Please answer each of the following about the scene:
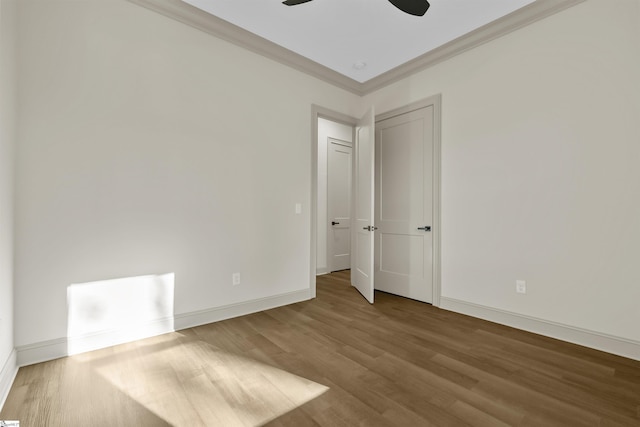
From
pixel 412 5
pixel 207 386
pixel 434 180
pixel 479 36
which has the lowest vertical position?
pixel 207 386

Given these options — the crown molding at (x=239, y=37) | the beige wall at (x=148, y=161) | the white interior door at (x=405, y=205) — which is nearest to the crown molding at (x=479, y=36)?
the white interior door at (x=405, y=205)

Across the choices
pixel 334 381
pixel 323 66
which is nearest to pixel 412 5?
pixel 323 66

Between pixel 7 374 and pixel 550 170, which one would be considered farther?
pixel 550 170

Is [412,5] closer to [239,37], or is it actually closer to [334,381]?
[239,37]

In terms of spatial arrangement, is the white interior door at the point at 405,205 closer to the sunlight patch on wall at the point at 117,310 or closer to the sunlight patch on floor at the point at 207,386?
the sunlight patch on floor at the point at 207,386

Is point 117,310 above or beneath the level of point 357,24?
beneath

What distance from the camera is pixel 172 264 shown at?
258 cm

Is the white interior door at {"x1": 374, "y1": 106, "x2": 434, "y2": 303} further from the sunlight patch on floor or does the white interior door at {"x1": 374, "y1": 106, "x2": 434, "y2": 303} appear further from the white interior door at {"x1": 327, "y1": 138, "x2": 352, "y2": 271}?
the sunlight patch on floor

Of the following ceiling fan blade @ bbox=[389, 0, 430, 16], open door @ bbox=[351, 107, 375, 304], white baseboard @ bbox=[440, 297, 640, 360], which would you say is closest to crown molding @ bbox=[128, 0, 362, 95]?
open door @ bbox=[351, 107, 375, 304]

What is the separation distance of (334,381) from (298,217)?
6.64 feet

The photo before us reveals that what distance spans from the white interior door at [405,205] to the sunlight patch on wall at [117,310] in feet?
8.60

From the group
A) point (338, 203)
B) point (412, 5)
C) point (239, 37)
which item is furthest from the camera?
point (338, 203)

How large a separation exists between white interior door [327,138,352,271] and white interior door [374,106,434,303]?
1386 millimetres

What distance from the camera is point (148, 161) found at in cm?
246
